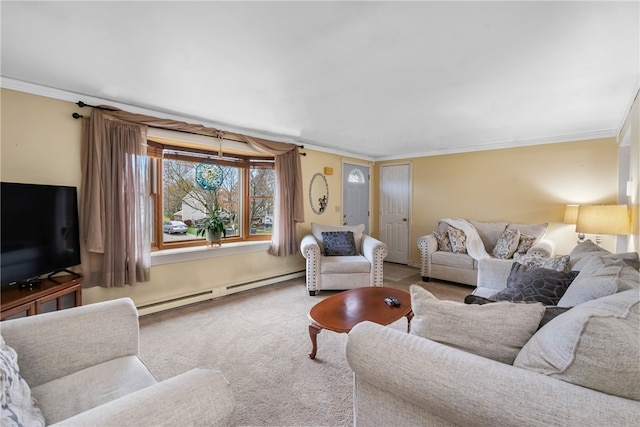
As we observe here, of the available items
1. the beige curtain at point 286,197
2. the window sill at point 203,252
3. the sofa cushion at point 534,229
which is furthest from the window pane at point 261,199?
the sofa cushion at point 534,229

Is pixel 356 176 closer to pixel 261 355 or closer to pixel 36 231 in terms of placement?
pixel 261 355

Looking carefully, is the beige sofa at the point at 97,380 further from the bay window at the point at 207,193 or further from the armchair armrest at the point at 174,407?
the bay window at the point at 207,193

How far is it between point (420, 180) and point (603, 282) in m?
4.20

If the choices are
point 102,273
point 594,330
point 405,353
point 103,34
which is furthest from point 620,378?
point 102,273

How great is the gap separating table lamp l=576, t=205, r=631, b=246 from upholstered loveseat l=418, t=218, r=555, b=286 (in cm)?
53

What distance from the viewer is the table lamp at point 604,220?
2785 mm

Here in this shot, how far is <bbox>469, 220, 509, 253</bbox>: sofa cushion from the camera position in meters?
4.18

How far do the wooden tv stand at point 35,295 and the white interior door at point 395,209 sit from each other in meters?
4.83

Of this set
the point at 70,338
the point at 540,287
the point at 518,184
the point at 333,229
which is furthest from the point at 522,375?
the point at 518,184

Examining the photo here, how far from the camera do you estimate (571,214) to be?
3.59 metres

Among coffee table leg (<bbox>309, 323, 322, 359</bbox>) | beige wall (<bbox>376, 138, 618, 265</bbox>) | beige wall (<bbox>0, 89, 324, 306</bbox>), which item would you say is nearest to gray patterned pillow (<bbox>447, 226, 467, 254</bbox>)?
beige wall (<bbox>376, 138, 618, 265</bbox>)

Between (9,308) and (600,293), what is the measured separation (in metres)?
3.21

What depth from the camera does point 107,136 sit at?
2.64 metres

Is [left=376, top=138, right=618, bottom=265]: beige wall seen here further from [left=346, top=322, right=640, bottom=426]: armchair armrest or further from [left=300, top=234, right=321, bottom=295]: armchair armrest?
[left=346, top=322, right=640, bottom=426]: armchair armrest
